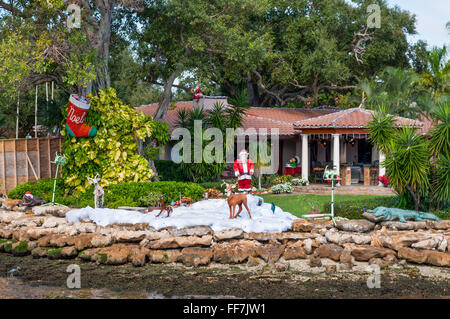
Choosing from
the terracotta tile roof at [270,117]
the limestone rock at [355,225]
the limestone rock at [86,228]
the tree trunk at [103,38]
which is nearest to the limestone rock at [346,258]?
the limestone rock at [355,225]

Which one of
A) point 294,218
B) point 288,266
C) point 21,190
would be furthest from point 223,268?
point 21,190

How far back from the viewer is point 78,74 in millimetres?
17234

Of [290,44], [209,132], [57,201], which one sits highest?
[290,44]

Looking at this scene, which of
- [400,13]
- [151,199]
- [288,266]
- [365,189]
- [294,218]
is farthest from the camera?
[400,13]

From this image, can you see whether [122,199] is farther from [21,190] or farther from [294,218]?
[294,218]

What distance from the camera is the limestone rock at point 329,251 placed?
1149 centimetres

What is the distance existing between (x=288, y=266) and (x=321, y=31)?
20.4m

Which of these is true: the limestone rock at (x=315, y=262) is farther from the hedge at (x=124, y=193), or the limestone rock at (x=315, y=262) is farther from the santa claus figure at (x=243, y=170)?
the hedge at (x=124, y=193)

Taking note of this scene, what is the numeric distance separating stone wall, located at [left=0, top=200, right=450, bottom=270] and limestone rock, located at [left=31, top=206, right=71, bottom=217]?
1.25 m

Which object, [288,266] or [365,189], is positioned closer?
[288,266]

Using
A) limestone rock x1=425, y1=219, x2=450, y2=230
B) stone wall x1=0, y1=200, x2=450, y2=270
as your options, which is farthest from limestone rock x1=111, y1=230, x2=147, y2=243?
limestone rock x1=425, y1=219, x2=450, y2=230

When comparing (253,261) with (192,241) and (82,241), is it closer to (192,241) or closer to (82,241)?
(192,241)

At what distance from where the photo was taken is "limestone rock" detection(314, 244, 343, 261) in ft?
37.7

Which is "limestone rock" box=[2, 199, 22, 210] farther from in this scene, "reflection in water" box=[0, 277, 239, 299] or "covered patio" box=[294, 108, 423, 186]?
"covered patio" box=[294, 108, 423, 186]
